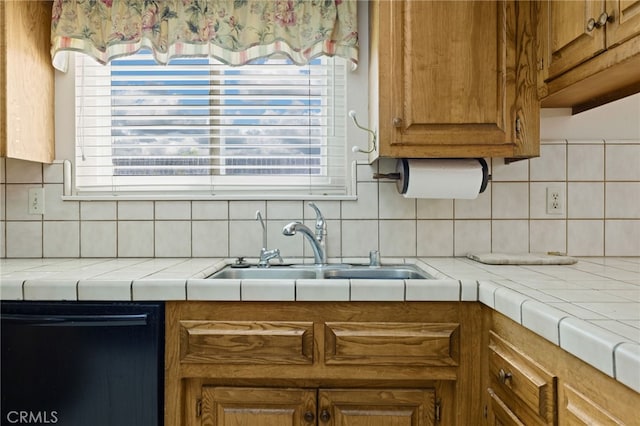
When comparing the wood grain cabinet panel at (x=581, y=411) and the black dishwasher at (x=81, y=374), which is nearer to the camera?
the wood grain cabinet panel at (x=581, y=411)

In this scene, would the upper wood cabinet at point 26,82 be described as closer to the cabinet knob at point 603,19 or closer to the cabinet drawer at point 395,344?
the cabinet drawer at point 395,344

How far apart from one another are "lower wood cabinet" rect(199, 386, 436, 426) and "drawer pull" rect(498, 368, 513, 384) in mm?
227

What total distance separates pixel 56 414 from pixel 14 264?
0.68m

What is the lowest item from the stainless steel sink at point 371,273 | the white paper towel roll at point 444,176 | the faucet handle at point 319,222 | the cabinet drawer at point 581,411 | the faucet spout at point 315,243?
the cabinet drawer at point 581,411

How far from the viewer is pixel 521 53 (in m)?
1.49

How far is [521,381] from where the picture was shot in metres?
0.98

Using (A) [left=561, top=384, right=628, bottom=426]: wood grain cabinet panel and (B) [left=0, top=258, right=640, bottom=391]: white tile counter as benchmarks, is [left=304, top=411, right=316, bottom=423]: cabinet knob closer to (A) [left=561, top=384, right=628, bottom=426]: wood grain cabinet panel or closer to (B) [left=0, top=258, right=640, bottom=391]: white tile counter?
(B) [left=0, top=258, right=640, bottom=391]: white tile counter

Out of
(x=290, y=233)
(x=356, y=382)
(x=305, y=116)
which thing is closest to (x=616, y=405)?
(x=356, y=382)

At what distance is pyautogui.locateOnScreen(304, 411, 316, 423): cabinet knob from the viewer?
4.13ft

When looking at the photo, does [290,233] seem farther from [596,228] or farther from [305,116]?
[596,228]

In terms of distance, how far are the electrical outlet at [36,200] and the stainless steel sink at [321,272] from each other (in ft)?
2.80

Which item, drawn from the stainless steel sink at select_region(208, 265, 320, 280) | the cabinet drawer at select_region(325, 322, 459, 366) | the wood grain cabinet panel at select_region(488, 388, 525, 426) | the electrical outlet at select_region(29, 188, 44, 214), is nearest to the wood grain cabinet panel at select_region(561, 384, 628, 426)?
the wood grain cabinet panel at select_region(488, 388, 525, 426)

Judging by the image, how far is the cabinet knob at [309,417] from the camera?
4.13ft

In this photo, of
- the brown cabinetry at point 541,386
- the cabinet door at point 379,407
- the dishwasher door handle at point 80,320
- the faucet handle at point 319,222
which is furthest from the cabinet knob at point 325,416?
the faucet handle at point 319,222
